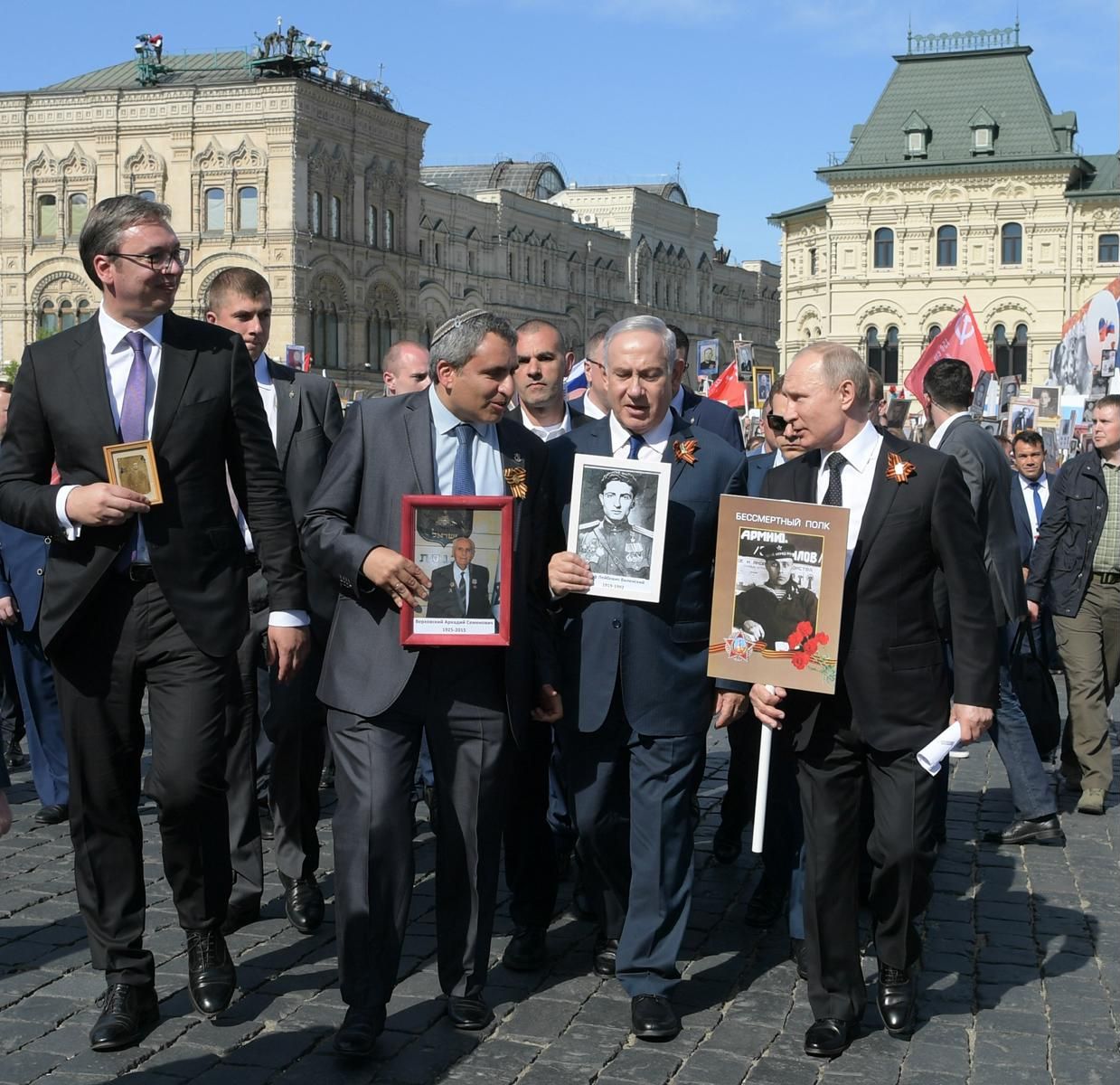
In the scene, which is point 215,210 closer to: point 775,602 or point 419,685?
point 419,685

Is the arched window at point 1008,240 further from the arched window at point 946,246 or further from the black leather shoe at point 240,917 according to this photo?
the black leather shoe at point 240,917

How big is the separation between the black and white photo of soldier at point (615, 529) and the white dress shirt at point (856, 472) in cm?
56

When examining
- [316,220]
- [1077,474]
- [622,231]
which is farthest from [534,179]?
[1077,474]

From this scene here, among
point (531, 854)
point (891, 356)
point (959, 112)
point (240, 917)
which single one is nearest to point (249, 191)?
point (891, 356)

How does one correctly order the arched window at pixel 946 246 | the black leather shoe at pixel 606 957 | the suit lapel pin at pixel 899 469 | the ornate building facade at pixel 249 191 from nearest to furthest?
the suit lapel pin at pixel 899 469 → the black leather shoe at pixel 606 957 → the ornate building facade at pixel 249 191 → the arched window at pixel 946 246

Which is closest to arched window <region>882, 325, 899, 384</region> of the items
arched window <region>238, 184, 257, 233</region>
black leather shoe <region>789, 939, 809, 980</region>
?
arched window <region>238, 184, 257, 233</region>

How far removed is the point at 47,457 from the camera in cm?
496

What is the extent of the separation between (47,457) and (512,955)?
230 centimetres

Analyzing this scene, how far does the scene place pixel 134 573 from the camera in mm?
4844

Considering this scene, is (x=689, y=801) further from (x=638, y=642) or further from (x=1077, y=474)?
(x=1077, y=474)

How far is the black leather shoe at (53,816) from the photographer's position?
7.91 metres

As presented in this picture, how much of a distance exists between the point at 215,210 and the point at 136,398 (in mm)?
65299

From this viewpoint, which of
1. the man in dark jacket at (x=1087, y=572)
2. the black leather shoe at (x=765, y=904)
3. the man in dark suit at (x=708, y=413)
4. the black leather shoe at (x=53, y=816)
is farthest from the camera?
the man in dark jacket at (x=1087, y=572)

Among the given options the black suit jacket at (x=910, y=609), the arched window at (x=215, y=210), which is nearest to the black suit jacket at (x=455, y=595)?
the black suit jacket at (x=910, y=609)
